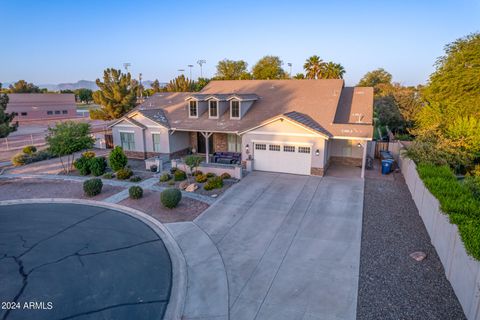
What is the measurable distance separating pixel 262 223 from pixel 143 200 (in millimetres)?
6244

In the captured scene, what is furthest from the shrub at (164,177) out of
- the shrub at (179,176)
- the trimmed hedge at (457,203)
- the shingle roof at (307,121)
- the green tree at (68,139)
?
the trimmed hedge at (457,203)

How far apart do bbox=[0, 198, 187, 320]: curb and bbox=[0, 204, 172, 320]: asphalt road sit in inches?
7.1

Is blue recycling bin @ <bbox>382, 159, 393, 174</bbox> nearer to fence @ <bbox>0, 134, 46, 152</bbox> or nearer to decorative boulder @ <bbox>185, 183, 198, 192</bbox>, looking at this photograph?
decorative boulder @ <bbox>185, 183, 198, 192</bbox>

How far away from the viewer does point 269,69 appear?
191 feet

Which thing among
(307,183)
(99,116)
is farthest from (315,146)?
(99,116)

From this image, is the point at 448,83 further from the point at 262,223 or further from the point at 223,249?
the point at 223,249

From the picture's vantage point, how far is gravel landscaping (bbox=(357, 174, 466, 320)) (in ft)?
23.0

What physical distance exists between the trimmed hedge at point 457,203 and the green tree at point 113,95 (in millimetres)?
27563

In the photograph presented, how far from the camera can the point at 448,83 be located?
19.0m

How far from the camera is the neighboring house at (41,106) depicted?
4975 cm

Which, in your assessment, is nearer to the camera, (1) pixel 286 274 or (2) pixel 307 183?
(1) pixel 286 274

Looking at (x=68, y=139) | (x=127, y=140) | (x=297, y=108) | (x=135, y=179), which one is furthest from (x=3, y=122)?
A: (x=297, y=108)

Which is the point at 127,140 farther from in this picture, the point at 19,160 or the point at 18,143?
the point at 18,143

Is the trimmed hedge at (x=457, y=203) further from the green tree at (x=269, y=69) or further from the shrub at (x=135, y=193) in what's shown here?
the green tree at (x=269, y=69)
